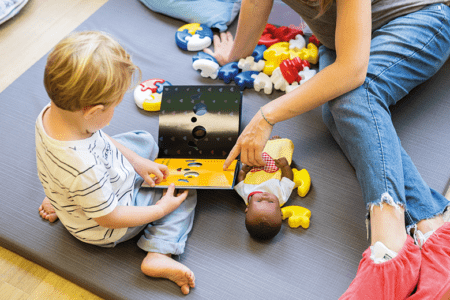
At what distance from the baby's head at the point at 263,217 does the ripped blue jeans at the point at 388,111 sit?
204 millimetres

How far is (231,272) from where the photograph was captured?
0.93 m

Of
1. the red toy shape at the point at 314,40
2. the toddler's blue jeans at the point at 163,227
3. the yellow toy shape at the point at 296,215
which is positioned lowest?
the toddler's blue jeans at the point at 163,227

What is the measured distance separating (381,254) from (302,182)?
11.2 inches

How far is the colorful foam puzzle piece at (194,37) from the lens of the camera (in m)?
1.38

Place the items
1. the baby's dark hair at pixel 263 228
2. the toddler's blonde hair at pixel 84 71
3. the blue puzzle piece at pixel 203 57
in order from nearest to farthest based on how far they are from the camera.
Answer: the toddler's blonde hair at pixel 84 71 < the baby's dark hair at pixel 263 228 < the blue puzzle piece at pixel 203 57

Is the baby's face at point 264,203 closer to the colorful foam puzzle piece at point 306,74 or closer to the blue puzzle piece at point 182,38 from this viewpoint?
the colorful foam puzzle piece at point 306,74

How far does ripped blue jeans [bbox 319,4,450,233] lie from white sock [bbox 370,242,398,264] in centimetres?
9

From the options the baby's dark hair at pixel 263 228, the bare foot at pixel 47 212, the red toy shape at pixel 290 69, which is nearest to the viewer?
the baby's dark hair at pixel 263 228

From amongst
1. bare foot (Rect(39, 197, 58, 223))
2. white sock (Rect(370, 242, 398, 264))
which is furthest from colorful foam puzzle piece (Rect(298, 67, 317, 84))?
bare foot (Rect(39, 197, 58, 223))

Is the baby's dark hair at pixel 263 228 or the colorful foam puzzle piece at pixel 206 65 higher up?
the colorful foam puzzle piece at pixel 206 65

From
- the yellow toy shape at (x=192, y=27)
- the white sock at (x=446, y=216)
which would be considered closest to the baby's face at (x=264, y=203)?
the white sock at (x=446, y=216)

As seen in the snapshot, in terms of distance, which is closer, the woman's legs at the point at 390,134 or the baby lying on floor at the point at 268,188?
the woman's legs at the point at 390,134

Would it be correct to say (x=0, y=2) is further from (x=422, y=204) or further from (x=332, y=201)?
(x=422, y=204)

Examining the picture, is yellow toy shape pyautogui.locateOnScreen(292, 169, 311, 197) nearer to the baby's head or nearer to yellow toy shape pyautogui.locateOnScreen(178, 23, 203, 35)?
the baby's head
